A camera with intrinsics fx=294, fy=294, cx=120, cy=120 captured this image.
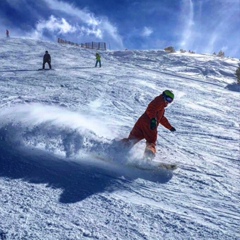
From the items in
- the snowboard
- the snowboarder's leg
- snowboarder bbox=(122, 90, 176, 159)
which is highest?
snowboarder bbox=(122, 90, 176, 159)

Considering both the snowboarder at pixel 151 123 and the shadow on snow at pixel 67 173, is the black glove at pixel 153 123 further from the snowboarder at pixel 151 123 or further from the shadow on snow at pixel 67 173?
the shadow on snow at pixel 67 173

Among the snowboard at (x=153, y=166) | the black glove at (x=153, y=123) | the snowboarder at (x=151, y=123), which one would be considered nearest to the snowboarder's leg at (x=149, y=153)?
the snowboarder at (x=151, y=123)

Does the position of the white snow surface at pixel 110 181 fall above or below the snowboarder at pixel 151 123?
below

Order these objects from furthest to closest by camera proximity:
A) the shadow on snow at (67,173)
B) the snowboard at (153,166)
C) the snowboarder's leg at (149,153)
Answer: the snowboarder's leg at (149,153), the snowboard at (153,166), the shadow on snow at (67,173)

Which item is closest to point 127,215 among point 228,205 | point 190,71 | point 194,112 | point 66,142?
point 228,205

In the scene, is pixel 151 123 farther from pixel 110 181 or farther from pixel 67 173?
pixel 67 173

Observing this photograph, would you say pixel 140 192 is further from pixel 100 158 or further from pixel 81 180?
pixel 100 158

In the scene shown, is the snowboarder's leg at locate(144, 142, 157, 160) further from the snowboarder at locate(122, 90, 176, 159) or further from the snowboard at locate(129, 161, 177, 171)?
the snowboard at locate(129, 161, 177, 171)

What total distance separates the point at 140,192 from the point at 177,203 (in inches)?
20.6

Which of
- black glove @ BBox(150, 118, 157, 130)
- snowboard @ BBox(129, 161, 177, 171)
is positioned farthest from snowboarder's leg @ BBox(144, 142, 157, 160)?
black glove @ BBox(150, 118, 157, 130)

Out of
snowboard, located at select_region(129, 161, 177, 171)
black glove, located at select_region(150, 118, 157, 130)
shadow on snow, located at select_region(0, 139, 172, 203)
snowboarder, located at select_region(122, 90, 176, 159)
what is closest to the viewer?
shadow on snow, located at select_region(0, 139, 172, 203)

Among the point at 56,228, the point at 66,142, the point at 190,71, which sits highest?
the point at 190,71

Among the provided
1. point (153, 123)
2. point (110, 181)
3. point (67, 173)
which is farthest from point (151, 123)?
point (67, 173)

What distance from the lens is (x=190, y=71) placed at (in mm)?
25250
